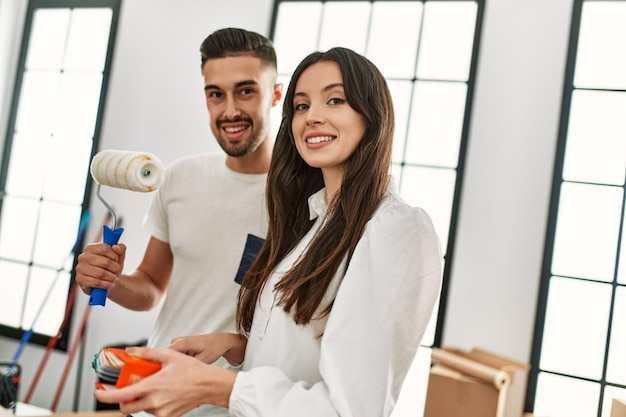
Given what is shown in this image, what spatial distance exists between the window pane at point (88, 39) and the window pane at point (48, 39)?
8cm

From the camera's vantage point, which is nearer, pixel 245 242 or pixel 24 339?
pixel 245 242

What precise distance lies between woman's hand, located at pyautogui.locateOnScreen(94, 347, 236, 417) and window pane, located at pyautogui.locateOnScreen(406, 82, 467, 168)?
2.38 meters

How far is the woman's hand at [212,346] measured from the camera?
1.32m

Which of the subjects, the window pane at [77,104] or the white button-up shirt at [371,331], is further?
the window pane at [77,104]

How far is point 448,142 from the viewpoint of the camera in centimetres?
322

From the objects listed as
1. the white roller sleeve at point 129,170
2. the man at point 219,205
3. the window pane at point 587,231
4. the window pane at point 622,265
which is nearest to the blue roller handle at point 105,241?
the white roller sleeve at point 129,170

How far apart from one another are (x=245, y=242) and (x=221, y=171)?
0.27 metres

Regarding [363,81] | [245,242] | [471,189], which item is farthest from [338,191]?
[471,189]

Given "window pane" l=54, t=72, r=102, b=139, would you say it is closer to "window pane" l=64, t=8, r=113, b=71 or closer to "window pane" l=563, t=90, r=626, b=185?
"window pane" l=64, t=8, r=113, b=71

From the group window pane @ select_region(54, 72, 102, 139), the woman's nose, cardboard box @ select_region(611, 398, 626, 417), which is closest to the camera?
the woman's nose

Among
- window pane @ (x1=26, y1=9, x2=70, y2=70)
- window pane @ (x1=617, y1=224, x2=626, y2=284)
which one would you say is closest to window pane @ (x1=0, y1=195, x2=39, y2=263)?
window pane @ (x1=26, y1=9, x2=70, y2=70)

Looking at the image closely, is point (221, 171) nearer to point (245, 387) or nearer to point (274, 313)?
point (274, 313)

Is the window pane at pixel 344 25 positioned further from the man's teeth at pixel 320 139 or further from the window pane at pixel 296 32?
the man's teeth at pixel 320 139

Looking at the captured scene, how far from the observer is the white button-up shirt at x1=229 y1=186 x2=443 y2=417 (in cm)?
105
